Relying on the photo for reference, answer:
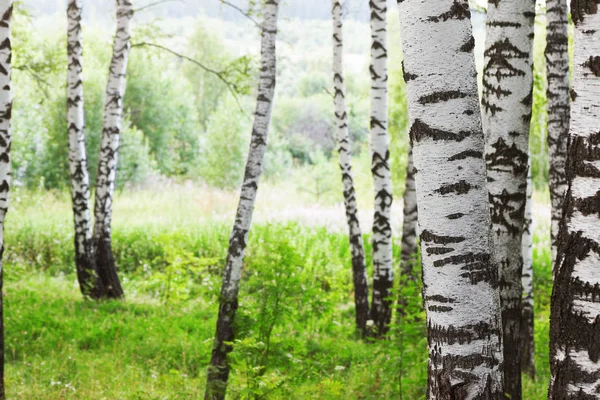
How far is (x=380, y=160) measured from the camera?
7.57m

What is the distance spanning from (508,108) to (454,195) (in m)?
1.64

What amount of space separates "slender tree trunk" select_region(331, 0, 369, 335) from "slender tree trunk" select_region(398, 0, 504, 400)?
5999mm

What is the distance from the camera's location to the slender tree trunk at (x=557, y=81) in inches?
242

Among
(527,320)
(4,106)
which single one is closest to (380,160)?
(527,320)

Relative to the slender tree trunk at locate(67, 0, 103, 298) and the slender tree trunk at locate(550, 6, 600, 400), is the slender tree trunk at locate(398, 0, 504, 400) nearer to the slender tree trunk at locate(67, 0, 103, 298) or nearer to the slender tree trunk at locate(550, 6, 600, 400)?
the slender tree trunk at locate(550, 6, 600, 400)

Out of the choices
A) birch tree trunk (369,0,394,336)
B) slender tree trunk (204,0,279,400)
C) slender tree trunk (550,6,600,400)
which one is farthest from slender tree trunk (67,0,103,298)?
slender tree trunk (550,6,600,400)

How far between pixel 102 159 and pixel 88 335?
2.70 meters

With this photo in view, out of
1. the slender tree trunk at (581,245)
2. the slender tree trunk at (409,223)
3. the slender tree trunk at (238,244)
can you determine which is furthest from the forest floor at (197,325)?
the slender tree trunk at (581,245)

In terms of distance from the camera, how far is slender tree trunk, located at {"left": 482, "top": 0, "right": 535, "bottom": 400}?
3697 millimetres

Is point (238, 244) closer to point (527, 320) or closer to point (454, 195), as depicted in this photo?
point (454, 195)

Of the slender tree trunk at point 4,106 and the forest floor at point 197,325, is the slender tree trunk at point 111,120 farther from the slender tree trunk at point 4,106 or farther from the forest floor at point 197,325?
the slender tree trunk at point 4,106

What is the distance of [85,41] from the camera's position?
95.6 feet

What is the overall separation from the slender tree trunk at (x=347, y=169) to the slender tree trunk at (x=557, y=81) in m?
2.80

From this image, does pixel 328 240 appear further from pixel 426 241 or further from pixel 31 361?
pixel 426 241
